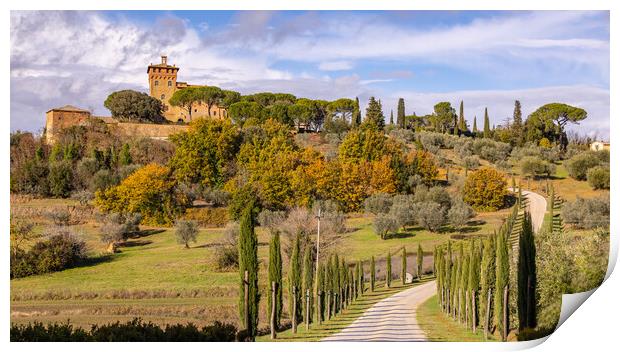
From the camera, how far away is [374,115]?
23.8 m

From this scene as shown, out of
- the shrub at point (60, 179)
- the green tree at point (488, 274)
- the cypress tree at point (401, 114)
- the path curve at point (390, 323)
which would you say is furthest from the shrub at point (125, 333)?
the cypress tree at point (401, 114)

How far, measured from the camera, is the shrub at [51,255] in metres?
15.6

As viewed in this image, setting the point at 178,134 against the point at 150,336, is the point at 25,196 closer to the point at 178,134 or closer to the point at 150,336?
the point at 178,134

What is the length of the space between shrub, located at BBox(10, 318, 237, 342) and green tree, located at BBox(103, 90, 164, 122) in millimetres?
8570

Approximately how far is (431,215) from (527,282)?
19.6ft

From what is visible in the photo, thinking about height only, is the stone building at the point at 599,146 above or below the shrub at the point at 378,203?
above

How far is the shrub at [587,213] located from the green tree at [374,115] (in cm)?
697

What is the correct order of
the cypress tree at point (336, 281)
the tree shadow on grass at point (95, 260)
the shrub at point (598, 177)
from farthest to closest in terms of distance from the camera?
the shrub at point (598, 177) → the cypress tree at point (336, 281) → the tree shadow on grass at point (95, 260)

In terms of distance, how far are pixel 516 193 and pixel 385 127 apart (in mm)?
5436

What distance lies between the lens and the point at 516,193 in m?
21.7

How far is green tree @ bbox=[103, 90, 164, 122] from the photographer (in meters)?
21.4

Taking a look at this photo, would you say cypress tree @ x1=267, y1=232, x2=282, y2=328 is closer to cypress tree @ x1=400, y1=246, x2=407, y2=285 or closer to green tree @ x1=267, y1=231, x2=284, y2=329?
green tree @ x1=267, y1=231, x2=284, y2=329

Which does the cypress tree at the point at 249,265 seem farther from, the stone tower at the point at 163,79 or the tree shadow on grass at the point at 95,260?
the stone tower at the point at 163,79

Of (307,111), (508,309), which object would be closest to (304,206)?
(307,111)
